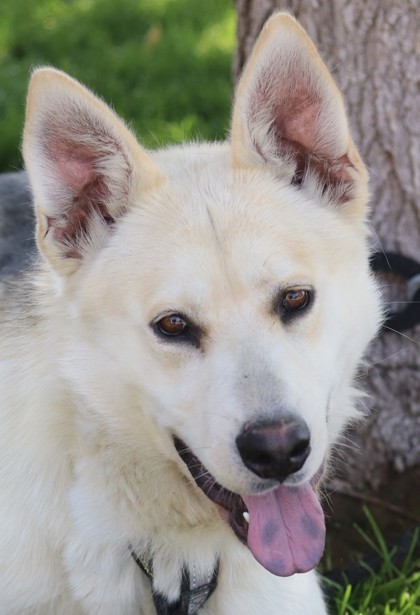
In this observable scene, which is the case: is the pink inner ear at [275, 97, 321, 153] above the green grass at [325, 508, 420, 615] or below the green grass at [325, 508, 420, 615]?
above

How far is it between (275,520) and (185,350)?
0.52 metres

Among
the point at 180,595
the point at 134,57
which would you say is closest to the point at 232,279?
the point at 180,595

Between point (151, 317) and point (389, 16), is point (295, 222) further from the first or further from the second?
point (389, 16)

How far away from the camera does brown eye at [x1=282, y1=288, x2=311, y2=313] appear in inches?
96.9

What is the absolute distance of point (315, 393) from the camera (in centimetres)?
240

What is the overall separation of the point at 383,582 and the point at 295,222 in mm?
1602

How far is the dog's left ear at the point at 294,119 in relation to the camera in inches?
98.3

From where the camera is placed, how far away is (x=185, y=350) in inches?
96.1

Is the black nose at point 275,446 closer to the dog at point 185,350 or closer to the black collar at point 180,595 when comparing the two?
the dog at point 185,350

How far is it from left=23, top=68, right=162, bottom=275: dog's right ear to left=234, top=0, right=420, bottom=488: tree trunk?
4.31 ft

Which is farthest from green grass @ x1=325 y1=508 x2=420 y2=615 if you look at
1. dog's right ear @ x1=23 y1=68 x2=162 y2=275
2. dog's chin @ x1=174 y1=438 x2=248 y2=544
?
dog's right ear @ x1=23 y1=68 x2=162 y2=275

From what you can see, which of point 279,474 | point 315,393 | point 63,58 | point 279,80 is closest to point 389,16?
point 279,80

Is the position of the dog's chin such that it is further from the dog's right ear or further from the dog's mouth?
the dog's right ear

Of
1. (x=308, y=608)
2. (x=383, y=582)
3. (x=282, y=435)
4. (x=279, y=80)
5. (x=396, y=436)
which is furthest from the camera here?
(x=396, y=436)
